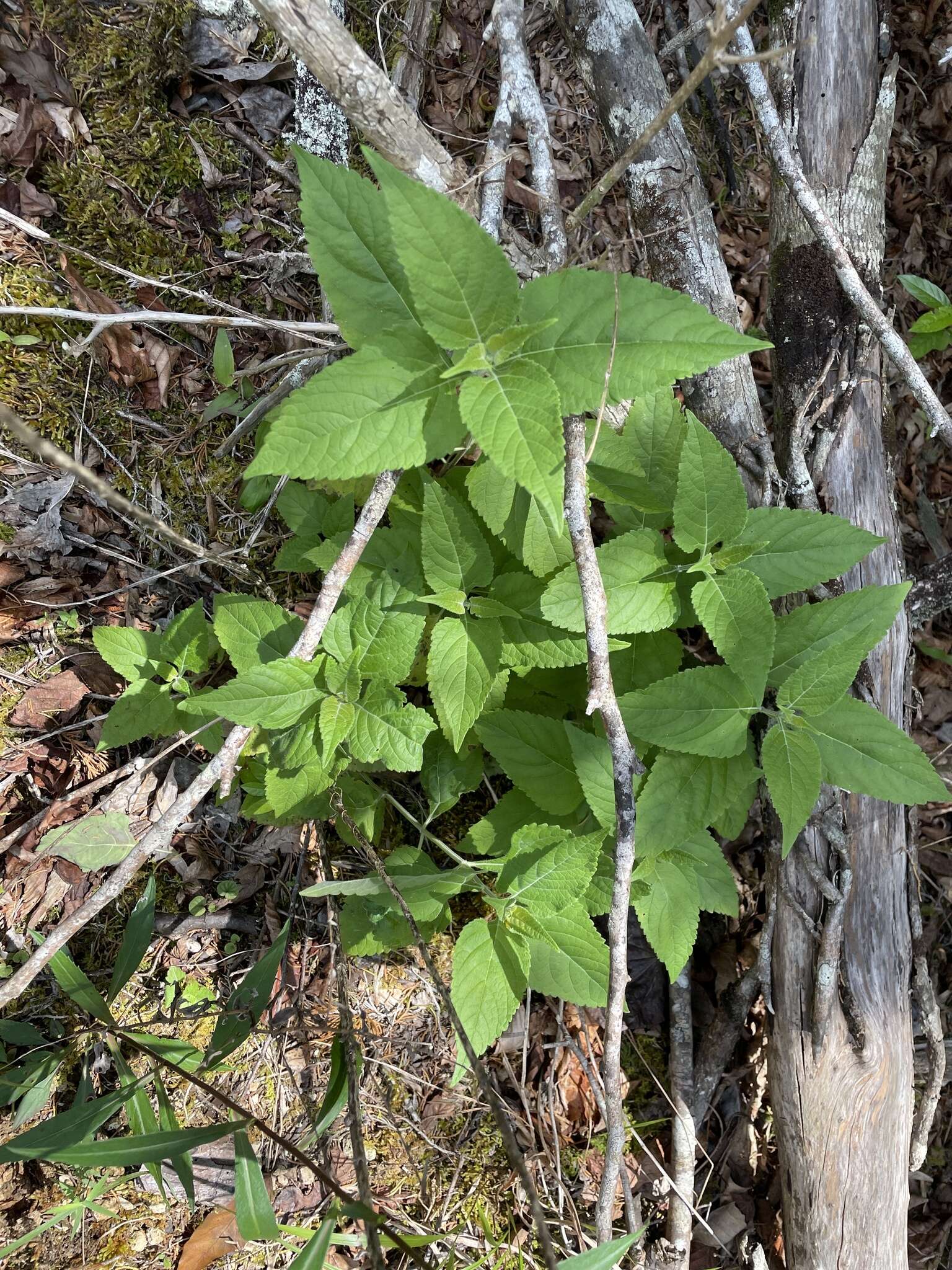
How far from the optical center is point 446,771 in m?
3.04

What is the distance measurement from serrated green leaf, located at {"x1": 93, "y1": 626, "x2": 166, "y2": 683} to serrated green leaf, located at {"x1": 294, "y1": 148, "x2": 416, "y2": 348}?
153cm

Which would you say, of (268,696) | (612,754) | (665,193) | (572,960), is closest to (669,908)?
(572,960)

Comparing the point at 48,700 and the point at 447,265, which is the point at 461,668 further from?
the point at 48,700

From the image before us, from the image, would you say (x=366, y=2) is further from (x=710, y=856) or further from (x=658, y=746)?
(x=710, y=856)

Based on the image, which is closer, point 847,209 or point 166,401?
point 847,209

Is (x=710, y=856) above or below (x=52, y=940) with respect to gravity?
below

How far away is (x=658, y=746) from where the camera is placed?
9.18ft

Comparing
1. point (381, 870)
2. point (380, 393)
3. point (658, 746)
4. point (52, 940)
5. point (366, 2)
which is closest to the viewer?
point (380, 393)

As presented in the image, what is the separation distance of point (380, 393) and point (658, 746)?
158cm

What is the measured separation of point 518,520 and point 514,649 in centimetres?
45

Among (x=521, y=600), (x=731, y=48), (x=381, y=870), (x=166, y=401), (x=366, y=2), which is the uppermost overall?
(x=366, y=2)

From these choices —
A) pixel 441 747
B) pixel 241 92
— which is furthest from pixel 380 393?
pixel 241 92

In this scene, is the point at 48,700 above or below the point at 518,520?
below

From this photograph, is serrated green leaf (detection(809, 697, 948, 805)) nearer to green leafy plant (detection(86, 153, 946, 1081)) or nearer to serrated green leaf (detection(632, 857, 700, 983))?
green leafy plant (detection(86, 153, 946, 1081))
